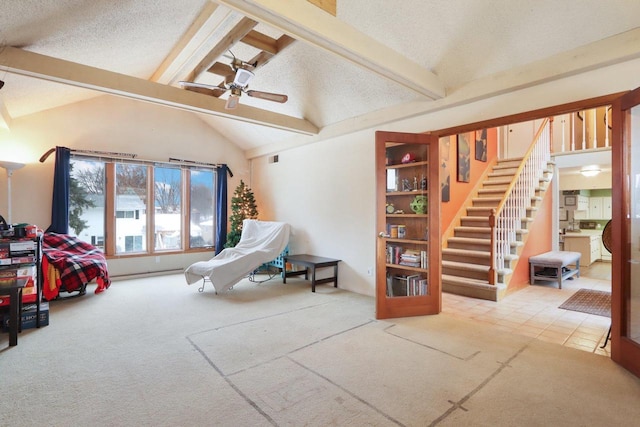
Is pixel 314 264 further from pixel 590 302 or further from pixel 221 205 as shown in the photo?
pixel 590 302

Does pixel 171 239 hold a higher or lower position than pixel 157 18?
lower

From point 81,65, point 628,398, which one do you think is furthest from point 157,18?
point 628,398

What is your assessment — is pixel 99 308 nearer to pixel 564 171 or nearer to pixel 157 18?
pixel 157 18

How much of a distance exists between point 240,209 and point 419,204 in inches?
153

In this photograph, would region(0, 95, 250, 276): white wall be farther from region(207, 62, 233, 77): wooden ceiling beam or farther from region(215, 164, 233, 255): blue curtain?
region(207, 62, 233, 77): wooden ceiling beam

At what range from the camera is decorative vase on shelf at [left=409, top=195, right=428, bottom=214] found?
3760 millimetres

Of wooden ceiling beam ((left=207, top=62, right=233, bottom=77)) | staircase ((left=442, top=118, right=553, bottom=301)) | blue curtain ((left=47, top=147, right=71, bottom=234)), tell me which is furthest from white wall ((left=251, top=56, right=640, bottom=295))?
blue curtain ((left=47, top=147, right=71, bottom=234))

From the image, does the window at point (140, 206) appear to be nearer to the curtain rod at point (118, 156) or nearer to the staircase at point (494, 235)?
the curtain rod at point (118, 156)

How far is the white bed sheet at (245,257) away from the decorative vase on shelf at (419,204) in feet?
7.38

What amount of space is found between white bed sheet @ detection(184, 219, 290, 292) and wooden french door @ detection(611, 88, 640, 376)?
4.02 metres

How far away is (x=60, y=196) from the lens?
16.2ft

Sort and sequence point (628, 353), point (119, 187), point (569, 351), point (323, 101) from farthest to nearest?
point (119, 187), point (323, 101), point (569, 351), point (628, 353)

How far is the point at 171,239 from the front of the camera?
20.5 ft

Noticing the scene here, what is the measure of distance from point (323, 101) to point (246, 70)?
1758mm
